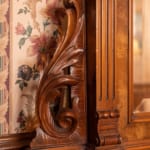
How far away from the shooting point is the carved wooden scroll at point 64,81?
76 cm

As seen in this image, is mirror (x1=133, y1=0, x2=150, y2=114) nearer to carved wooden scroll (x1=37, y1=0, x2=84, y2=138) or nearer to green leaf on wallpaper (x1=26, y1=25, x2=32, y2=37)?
carved wooden scroll (x1=37, y1=0, x2=84, y2=138)

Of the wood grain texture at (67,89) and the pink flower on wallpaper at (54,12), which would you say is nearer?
the wood grain texture at (67,89)

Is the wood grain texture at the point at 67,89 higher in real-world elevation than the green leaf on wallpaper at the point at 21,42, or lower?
lower

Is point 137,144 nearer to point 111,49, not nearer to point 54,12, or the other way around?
point 111,49

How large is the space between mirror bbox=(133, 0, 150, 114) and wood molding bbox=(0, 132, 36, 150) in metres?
0.31

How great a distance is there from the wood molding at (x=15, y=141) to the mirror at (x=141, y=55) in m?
0.31

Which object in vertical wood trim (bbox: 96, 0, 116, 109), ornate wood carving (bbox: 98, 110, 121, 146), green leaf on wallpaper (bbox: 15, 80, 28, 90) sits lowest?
ornate wood carving (bbox: 98, 110, 121, 146)

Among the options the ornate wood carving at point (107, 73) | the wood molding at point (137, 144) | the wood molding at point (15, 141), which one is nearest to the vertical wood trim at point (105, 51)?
the ornate wood carving at point (107, 73)

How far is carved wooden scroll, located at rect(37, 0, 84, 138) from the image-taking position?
0.76 metres

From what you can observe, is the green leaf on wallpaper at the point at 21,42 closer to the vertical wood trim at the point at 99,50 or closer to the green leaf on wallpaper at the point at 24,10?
the green leaf on wallpaper at the point at 24,10

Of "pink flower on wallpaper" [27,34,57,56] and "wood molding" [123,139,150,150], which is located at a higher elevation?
"pink flower on wallpaper" [27,34,57,56]

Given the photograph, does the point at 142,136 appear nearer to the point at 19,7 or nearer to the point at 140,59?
the point at 140,59

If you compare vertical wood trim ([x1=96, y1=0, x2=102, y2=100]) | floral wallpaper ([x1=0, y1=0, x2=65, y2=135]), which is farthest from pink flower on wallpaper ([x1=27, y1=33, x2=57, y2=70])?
vertical wood trim ([x1=96, y1=0, x2=102, y2=100])

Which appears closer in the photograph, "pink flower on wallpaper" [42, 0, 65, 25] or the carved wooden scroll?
the carved wooden scroll
